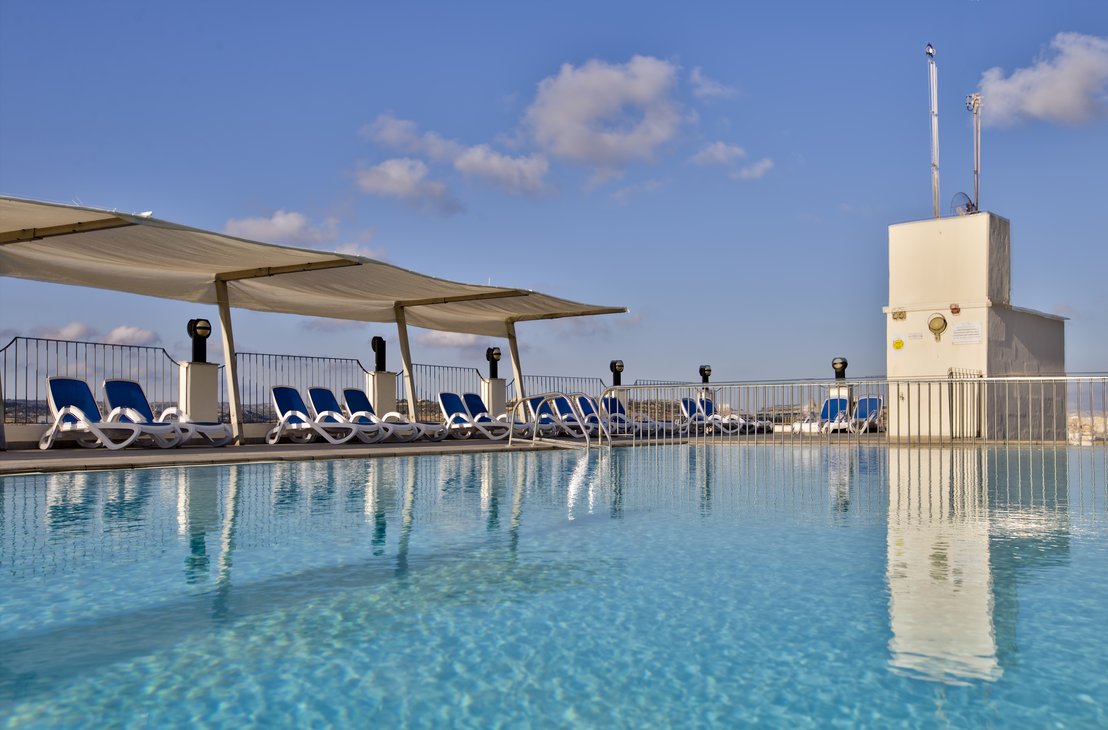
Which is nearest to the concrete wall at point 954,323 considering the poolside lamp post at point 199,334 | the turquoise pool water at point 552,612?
the turquoise pool water at point 552,612

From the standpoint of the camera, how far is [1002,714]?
2387 mm

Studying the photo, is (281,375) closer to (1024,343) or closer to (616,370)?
(616,370)

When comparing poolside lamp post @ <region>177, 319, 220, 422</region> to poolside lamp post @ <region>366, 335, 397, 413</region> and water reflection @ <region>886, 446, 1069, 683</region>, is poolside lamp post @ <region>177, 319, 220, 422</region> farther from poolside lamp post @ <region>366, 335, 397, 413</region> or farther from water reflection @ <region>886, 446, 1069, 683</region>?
water reflection @ <region>886, 446, 1069, 683</region>

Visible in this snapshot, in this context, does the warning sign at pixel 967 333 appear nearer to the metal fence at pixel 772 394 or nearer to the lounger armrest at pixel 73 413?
the metal fence at pixel 772 394

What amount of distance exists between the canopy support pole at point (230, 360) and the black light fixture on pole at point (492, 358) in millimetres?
6862

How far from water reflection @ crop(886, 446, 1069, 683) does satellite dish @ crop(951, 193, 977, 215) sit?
8.09 metres

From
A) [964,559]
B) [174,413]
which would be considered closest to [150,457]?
[174,413]

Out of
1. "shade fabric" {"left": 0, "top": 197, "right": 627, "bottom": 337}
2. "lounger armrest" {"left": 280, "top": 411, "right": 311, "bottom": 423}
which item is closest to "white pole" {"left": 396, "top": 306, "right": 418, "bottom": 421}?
"shade fabric" {"left": 0, "top": 197, "right": 627, "bottom": 337}

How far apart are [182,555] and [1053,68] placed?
1456cm

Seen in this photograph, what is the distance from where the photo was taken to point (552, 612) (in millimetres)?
3475

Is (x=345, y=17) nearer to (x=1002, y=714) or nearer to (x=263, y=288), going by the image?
(x=263, y=288)

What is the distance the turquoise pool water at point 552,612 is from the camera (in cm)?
248

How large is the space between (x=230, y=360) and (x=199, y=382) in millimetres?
729

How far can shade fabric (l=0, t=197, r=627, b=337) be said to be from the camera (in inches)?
380
